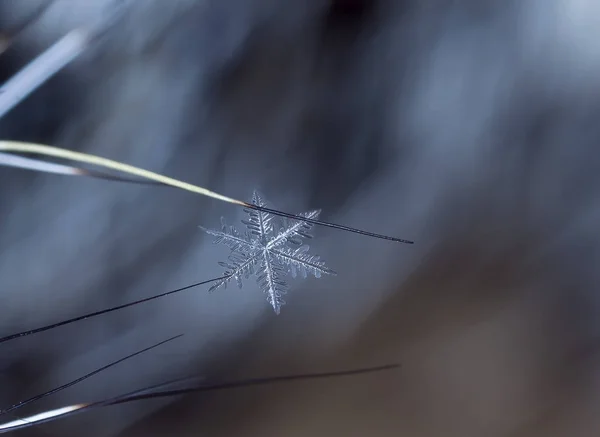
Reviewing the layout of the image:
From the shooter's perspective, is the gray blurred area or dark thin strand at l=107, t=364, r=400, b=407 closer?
the gray blurred area

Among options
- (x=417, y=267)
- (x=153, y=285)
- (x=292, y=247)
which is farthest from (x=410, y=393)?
(x=153, y=285)

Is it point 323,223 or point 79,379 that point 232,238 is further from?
point 79,379

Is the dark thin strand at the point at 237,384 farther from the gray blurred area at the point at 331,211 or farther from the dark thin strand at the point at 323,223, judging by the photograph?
the dark thin strand at the point at 323,223

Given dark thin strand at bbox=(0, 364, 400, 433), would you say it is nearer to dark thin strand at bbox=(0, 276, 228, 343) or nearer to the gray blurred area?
the gray blurred area

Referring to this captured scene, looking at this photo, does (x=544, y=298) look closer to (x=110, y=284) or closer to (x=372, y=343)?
(x=372, y=343)

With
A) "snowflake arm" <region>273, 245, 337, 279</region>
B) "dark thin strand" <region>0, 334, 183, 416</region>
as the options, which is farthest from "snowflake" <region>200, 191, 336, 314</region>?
"dark thin strand" <region>0, 334, 183, 416</region>

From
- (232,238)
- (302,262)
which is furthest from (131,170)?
(302,262)
